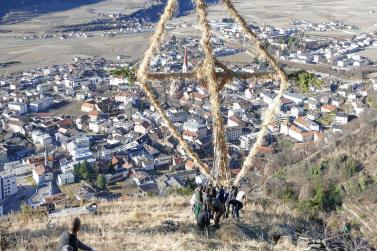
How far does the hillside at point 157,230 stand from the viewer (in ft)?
17.9

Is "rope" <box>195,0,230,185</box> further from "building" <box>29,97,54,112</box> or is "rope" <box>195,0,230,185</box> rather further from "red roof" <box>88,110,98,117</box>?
"building" <box>29,97,54,112</box>

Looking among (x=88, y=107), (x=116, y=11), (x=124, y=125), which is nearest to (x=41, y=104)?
(x=88, y=107)

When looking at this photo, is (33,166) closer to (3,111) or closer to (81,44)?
(3,111)

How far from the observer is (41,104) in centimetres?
3709

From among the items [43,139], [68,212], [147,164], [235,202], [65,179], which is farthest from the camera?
[43,139]

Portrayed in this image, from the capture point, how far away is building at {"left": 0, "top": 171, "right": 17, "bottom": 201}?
70.1ft

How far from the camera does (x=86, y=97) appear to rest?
39.2 m

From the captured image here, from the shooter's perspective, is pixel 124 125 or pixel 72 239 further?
pixel 124 125

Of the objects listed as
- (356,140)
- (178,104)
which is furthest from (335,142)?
(178,104)

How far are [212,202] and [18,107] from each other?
1297 inches

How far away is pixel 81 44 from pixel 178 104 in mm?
26552

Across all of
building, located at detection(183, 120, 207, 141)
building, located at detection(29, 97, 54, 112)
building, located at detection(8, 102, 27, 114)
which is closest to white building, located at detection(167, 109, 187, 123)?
building, located at detection(183, 120, 207, 141)

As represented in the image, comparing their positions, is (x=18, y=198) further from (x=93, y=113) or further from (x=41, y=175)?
(x=93, y=113)

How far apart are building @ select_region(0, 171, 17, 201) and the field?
87.0 ft
